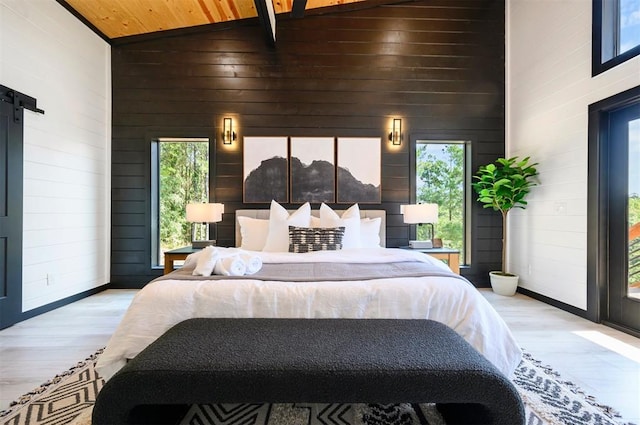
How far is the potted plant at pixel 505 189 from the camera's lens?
382cm

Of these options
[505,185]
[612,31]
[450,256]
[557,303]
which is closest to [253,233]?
[450,256]

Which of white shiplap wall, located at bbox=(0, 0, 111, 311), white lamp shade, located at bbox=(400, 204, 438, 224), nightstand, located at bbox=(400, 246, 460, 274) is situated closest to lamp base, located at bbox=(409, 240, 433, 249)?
nightstand, located at bbox=(400, 246, 460, 274)

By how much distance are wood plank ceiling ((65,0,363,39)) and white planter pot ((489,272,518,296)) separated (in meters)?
4.20

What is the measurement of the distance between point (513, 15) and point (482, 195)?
2.61 metres

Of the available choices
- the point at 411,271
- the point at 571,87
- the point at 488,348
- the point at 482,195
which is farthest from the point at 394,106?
the point at 488,348

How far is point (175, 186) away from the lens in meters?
4.37

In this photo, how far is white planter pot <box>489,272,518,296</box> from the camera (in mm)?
3971

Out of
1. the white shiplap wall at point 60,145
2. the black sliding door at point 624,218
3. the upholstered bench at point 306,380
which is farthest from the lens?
the white shiplap wall at point 60,145

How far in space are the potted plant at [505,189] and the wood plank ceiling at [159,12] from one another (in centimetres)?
301

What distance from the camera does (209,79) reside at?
13.8ft

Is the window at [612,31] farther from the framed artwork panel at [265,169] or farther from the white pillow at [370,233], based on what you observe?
the framed artwork panel at [265,169]

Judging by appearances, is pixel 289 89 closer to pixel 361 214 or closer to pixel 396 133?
pixel 396 133

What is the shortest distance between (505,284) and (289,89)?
3.90 metres

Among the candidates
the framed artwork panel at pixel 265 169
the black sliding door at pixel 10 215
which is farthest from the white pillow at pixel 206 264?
the black sliding door at pixel 10 215
